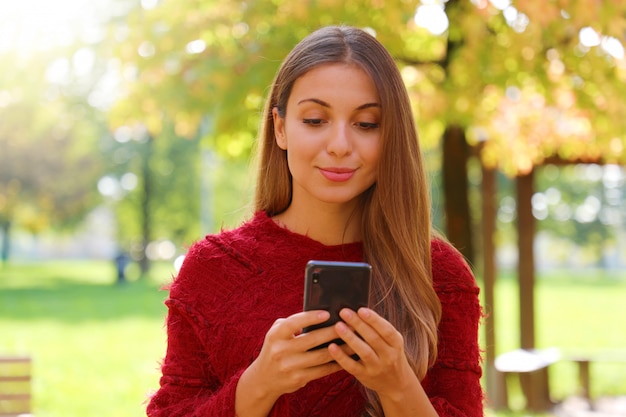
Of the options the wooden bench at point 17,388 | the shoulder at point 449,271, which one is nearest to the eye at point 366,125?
the shoulder at point 449,271

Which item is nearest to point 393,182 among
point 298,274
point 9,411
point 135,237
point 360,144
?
point 360,144

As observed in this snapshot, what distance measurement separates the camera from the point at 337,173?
2096 mm

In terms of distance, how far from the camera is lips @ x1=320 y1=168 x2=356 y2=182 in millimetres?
2094

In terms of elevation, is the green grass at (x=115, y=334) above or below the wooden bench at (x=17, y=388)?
below

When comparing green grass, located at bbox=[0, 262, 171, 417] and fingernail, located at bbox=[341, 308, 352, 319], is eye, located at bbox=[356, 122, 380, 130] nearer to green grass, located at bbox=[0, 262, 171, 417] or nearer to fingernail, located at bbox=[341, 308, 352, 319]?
fingernail, located at bbox=[341, 308, 352, 319]

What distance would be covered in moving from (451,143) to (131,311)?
53.5 ft

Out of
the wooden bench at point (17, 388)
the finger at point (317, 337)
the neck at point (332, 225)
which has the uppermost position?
the neck at point (332, 225)

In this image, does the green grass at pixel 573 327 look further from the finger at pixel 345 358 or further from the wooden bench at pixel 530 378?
the finger at pixel 345 358

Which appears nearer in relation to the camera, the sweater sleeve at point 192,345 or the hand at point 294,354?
the hand at point 294,354

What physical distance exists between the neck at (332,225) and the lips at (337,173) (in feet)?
0.52

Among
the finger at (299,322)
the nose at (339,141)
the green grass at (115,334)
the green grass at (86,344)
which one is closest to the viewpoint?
the finger at (299,322)

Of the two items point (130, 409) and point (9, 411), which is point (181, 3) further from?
point (130, 409)

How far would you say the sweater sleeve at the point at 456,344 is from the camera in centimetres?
211

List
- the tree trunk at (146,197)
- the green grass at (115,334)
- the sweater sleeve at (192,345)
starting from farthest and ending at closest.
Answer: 1. the tree trunk at (146,197)
2. the green grass at (115,334)
3. the sweater sleeve at (192,345)
